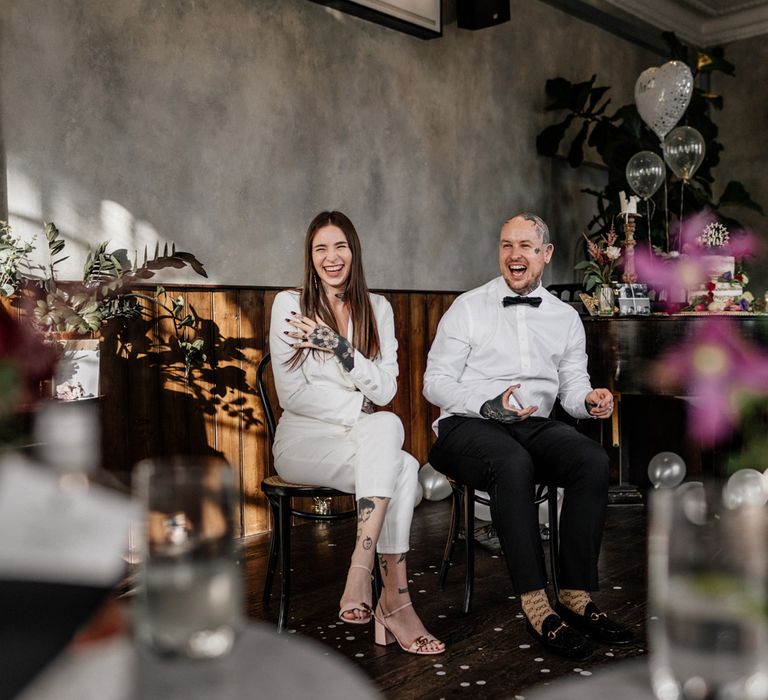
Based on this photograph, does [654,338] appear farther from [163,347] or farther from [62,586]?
[62,586]

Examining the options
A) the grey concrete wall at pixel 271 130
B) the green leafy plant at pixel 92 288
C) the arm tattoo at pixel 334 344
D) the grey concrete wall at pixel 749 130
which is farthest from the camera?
the grey concrete wall at pixel 749 130

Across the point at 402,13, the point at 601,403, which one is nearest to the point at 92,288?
the point at 601,403

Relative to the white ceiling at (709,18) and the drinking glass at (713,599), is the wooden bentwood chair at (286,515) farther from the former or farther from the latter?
the white ceiling at (709,18)

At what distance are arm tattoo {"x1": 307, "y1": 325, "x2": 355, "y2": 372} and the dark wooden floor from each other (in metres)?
0.88

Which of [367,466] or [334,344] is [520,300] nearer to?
[334,344]

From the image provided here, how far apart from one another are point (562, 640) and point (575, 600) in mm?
236

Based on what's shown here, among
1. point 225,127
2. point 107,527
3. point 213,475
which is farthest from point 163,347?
point 213,475

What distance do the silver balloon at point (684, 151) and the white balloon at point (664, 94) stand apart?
0.09 m

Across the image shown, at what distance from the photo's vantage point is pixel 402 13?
4547 millimetres

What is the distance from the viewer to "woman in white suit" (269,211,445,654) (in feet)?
8.28

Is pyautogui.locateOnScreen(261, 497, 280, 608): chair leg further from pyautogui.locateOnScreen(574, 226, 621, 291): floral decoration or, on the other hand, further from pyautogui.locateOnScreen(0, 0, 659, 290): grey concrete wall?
pyautogui.locateOnScreen(574, 226, 621, 291): floral decoration

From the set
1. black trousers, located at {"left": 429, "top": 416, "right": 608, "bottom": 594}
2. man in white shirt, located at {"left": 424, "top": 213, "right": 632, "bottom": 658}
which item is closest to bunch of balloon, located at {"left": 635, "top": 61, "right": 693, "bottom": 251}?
man in white shirt, located at {"left": 424, "top": 213, "right": 632, "bottom": 658}

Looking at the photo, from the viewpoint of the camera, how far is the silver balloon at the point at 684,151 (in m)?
5.36

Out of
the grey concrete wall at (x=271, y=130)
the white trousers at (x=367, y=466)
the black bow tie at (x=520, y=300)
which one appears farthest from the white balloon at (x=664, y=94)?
the white trousers at (x=367, y=466)
